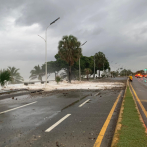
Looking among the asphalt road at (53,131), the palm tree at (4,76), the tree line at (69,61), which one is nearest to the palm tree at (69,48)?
the tree line at (69,61)

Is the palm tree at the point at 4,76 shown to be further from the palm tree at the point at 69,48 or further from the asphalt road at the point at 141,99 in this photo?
the palm tree at the point at 69,48

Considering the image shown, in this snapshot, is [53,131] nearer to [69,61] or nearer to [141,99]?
[141,99]

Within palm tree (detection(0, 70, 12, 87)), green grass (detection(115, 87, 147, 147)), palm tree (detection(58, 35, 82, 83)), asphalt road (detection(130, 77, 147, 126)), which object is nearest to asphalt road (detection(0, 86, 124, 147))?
green grass (detection(115, 87, 147, 147))

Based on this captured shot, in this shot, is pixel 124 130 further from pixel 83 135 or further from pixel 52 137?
pixel 52 137

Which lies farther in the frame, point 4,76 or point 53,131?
point 4,76

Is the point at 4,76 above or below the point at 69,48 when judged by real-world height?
below

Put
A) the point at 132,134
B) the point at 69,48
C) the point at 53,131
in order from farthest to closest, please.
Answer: the point at 69,48
the point at 53,131
the point at 132,134

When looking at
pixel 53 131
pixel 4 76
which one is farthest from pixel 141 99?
pixel 4 76

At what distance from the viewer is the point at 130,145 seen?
3.91m

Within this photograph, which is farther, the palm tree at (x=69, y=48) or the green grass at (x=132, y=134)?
the palm tree at (x=69, y=48)

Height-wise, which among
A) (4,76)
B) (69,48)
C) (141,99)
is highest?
(69,48)

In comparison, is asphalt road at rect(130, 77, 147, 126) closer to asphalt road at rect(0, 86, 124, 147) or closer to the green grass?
the green grass

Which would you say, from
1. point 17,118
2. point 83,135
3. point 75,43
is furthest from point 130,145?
point 75,43

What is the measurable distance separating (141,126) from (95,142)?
1.91 m
